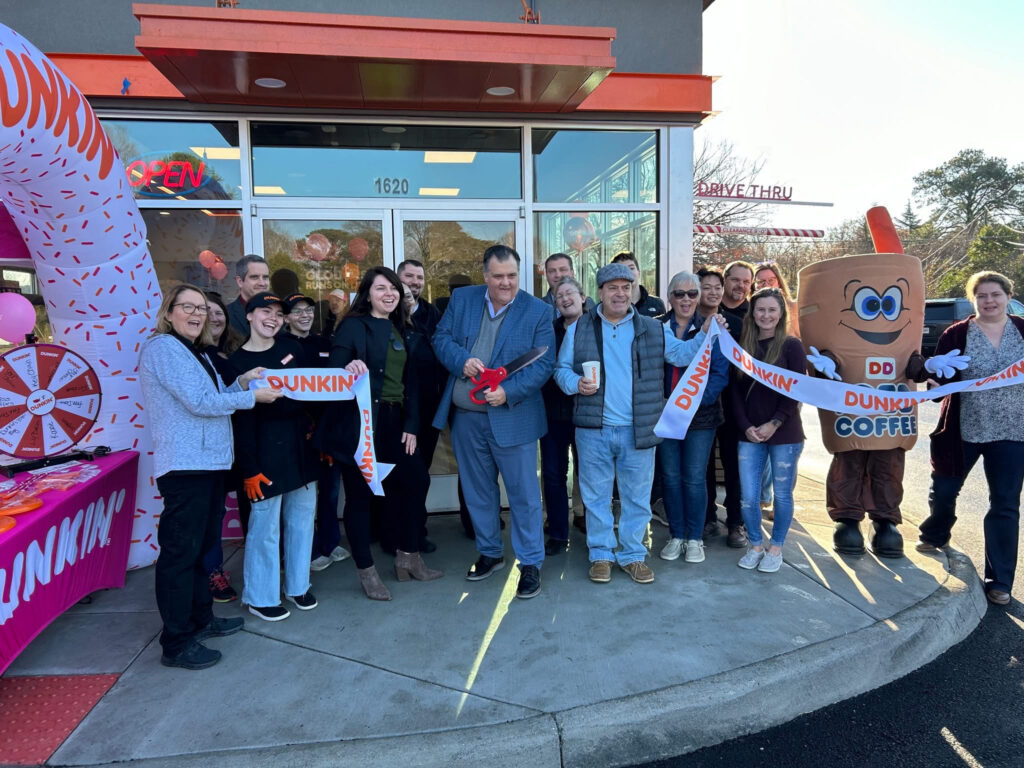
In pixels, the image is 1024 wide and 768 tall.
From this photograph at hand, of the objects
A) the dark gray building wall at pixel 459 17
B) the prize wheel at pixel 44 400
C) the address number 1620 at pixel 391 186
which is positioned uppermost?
the dark gray building wall at pixel 459 17

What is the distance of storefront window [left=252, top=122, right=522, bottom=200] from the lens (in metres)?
5.31

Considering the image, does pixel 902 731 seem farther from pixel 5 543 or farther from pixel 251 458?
pixel 5 543

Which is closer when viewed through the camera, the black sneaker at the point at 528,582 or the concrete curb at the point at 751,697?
the concrete curb at the point at 751,697

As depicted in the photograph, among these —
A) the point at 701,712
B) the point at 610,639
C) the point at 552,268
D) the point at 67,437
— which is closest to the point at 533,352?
the point at 552,268

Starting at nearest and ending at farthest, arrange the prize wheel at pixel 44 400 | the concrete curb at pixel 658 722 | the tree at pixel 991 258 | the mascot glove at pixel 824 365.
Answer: the concrete curb at pixel 658 722
the prize wheel at pixel 44 400
the mascot glove at pixel 824 365
the tree at pixel 991 258

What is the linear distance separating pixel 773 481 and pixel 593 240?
278 centimetres

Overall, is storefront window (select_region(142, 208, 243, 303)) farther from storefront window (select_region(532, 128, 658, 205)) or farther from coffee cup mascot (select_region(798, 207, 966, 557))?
coffee cup mascot (select_region(798, 207, 966, 557))

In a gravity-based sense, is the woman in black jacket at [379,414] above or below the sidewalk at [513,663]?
above

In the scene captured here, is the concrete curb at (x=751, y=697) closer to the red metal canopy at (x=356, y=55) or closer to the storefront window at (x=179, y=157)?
the red metal canopy at (x=356, y=55)

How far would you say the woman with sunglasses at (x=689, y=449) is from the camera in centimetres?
409

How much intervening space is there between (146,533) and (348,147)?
345 centimetres

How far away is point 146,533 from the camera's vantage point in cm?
417

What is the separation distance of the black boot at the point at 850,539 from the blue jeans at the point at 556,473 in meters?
Answer: 1.89

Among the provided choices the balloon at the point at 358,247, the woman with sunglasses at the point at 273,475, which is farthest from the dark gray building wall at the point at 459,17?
the woman with sunglasses at the point at 273,475
